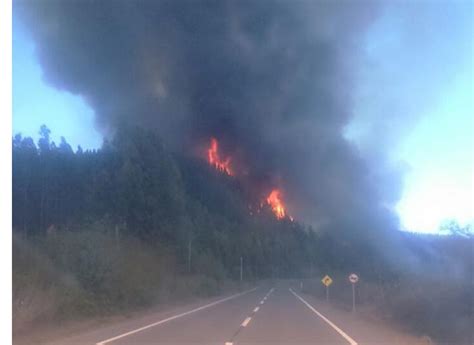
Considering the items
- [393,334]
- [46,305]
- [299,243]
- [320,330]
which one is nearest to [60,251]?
[46,305]

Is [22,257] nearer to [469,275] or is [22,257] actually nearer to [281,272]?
[469,275]

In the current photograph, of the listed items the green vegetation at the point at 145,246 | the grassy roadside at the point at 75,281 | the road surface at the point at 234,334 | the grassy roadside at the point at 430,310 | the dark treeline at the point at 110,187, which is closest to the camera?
the road surface at the point at 234,334

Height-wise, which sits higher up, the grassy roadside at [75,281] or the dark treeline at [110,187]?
the dark treeline at [110,187]

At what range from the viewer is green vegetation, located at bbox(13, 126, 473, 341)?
64.8ft

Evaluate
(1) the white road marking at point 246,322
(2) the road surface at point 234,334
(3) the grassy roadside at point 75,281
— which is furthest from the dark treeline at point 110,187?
(2) the road surface at point 234,334

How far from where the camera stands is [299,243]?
10156 cm

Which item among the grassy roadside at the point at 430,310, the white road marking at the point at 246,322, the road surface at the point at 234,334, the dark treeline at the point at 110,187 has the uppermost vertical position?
the dark treeline at the point at 110,187

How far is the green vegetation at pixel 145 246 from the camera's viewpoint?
1975 cm

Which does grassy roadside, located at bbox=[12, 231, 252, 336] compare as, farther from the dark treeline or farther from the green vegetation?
the dark treeline

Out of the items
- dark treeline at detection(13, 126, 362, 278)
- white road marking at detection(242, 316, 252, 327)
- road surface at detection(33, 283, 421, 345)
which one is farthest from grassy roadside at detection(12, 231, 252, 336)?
dark treeline at detection(13, 126, 362, 278)

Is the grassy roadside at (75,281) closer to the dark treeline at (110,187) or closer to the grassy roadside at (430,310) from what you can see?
the dark treeline at (110,187)

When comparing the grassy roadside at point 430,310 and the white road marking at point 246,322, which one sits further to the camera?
the white road marking at point 246,322

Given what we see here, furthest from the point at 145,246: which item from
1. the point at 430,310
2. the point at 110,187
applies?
the point at 430,310

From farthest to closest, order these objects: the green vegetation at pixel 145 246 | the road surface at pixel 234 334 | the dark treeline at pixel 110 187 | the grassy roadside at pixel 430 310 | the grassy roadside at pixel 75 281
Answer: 1. the dark treeline at pixel 110 187
2. the green vegetation at pixel 145 246
3. the grassy roadside at pixel 75 281
4. the grassy roadside at pixel 430 310
5. the road surface at pixel 234 334
